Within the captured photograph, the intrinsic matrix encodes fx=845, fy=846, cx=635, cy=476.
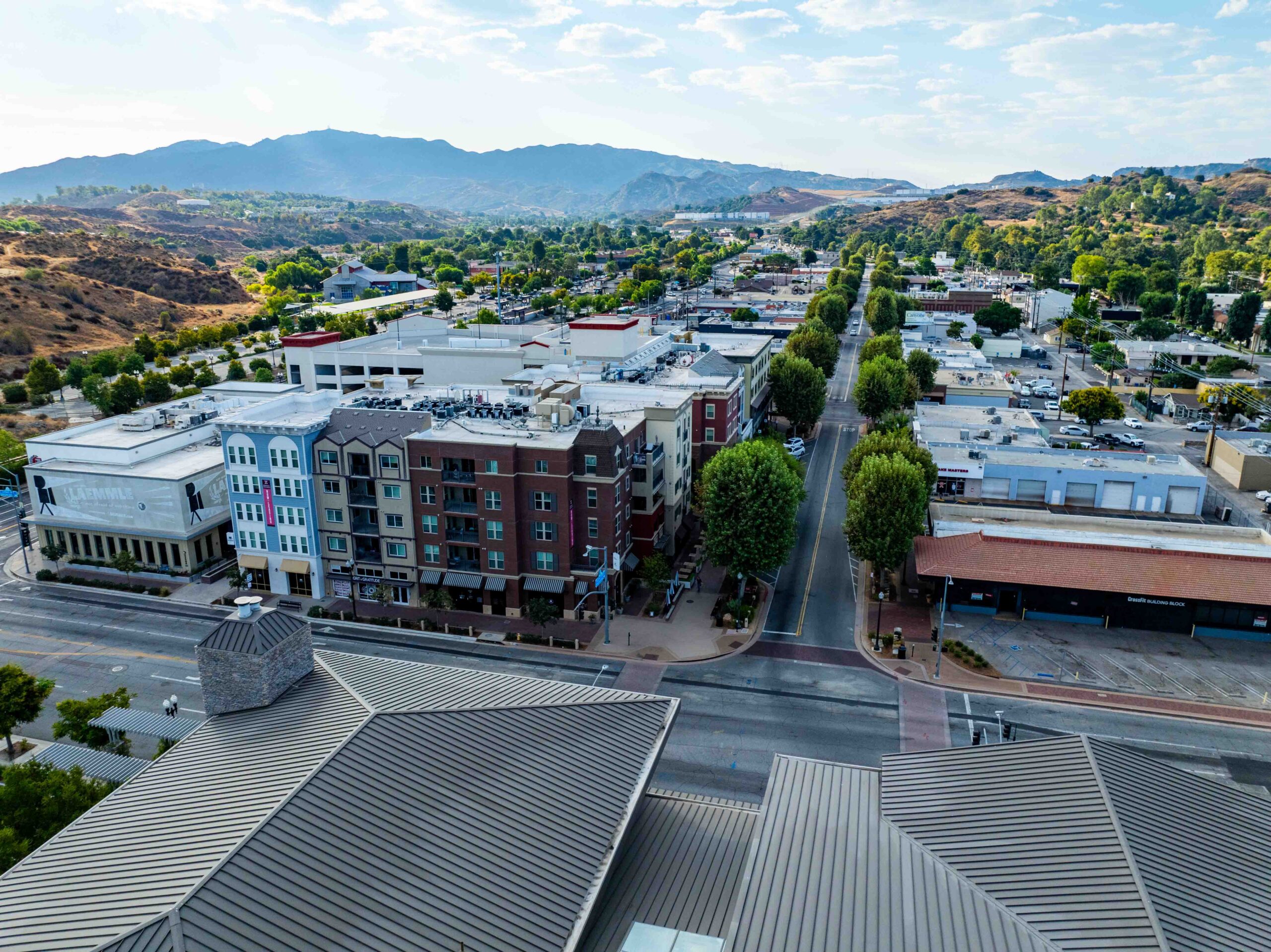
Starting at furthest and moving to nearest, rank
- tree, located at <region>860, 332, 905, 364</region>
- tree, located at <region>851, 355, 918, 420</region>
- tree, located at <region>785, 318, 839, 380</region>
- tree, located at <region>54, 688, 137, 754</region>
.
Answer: tree, located at <region>785, 318, 839, 380</region>, tree, located at <region>860, 332, 905, 364</region>, tree, located at <region>851, 355, 918, 420</region>, tree, located at <region>54, 688, 137, 754</region>

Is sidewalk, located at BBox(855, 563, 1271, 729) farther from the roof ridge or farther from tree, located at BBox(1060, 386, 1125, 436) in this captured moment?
tree, located at BBox(1060, 386, 1125, 436)

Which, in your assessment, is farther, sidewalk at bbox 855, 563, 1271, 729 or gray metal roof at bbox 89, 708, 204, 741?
sidewalk at bbox 855, 563, 1271, 729

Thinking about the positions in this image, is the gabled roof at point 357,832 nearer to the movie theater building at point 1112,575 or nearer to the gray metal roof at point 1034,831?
the gray metal roof at point 1034,831

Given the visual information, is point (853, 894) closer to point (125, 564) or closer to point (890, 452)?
point (890, 452)

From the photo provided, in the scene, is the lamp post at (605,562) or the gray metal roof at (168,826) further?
the lamp post at (605,562)

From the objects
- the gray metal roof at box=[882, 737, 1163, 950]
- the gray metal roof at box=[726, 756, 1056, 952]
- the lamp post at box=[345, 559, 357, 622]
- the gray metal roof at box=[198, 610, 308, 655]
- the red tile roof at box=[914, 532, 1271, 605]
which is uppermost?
the gray metal roof at box=[198, 610, 308, 655]

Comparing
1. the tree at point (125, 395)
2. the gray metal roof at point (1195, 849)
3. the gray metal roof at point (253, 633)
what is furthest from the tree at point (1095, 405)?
the tree at point (125, 395)

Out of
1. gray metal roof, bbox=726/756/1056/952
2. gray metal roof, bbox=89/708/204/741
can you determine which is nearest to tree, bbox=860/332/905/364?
gray metal roof, bbox=89/708/204/741
